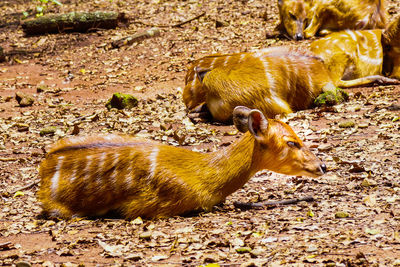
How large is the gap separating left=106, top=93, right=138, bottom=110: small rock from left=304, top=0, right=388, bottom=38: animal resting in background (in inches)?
191

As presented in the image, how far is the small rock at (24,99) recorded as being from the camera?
10547 millimetres

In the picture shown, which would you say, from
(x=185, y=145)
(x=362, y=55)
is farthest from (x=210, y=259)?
(x=362, y=55)

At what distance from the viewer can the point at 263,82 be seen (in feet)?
27.3

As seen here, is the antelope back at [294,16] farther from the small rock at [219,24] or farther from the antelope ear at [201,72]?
the antelope ear at [201,72]

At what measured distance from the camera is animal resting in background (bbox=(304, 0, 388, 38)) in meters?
12.1

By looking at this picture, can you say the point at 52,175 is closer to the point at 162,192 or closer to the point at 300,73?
the point at 162,192

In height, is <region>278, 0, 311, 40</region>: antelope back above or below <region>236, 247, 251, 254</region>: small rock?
above

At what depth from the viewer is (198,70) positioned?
891 cm

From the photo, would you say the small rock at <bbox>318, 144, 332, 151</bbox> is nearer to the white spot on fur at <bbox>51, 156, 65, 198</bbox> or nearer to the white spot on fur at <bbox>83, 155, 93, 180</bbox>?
the white spot on fur at <bbox>83, 155, 93, 180</bbox>

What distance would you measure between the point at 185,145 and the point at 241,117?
235 centimetres

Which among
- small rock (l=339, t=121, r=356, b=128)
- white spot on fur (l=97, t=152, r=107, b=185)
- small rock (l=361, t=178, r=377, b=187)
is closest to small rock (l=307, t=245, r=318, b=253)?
small rock (l=361, t=178, r=377, b=187)

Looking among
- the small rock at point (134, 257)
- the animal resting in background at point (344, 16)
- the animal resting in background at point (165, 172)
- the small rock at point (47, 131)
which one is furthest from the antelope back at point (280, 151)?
the animal resting in background at point (344, 16)

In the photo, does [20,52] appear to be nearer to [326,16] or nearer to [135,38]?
[135,38]

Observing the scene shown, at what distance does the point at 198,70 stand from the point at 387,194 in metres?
4.32
